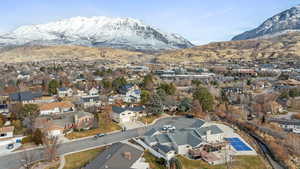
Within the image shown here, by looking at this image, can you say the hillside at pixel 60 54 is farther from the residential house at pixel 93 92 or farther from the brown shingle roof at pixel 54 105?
the brown shingle roof at pixel 54 105

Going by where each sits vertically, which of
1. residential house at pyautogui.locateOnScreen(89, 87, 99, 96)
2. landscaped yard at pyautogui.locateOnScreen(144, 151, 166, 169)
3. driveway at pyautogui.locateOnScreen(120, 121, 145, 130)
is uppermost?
residential house at pyautogui.locateOnScreen(89, 87, 99, 96)

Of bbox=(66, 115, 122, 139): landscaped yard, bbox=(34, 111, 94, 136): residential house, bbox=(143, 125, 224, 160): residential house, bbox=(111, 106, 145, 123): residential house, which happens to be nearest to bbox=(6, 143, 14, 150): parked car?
bbox=(34, 111, 94, 136): residential house

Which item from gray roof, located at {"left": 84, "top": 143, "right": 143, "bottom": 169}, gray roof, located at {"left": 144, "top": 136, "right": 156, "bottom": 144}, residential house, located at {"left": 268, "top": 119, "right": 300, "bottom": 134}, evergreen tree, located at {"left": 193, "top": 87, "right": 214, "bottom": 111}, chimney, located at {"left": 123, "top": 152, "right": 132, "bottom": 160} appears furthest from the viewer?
evergreen tree, located at {"left": 193, "top": 87, "right": 214, "bottom": 111}

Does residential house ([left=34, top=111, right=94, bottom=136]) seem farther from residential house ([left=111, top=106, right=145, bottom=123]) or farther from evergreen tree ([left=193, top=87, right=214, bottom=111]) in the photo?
evergreen tree ([left=193, top=87, right=214, bottom=111])

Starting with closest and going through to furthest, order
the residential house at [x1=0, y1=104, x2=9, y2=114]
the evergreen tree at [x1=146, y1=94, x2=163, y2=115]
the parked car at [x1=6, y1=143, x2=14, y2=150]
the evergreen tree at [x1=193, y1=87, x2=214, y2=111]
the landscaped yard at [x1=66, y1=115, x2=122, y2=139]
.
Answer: the parked car at [x1=6, y1=143, x2=14, y2=150] → the landscaped yard at [x1=66, y1=115, x2=122, y2=139] → the evergreen tree at [x1=146, y1=94, x2=163, y2=115] → the residential house at [x1=0, y1=104, x2=9, y2=114] → the evergreen tree at [x1=193, y1=87, x2=214, y2=111]

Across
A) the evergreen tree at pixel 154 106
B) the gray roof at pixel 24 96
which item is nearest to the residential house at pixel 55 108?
the gray roof at pixel 24 96

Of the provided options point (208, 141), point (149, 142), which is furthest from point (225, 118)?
point (149, 142)

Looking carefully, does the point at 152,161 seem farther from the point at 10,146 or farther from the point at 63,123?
the point at 10,146
